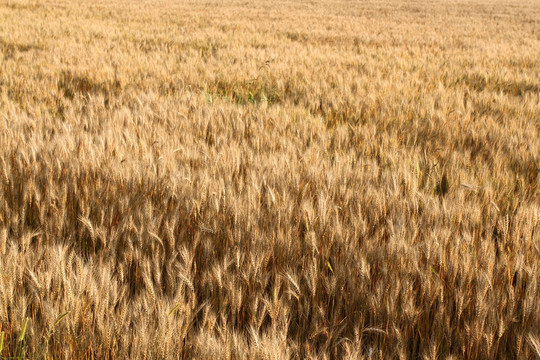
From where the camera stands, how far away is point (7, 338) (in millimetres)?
981

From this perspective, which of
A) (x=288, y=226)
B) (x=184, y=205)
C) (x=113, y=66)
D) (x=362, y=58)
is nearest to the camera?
(x=288, y=226)

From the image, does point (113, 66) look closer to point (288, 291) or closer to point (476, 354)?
point (288, 291)

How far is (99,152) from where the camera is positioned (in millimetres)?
2049

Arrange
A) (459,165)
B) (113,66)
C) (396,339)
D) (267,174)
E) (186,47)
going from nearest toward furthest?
(396,339) → (267,174) → (459,165) → (113,66) → (186,47)

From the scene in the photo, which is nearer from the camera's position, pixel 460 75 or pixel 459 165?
pixel 459 165

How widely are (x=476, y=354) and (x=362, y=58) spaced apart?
6.23 m

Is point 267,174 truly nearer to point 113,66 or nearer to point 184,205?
point 184,205

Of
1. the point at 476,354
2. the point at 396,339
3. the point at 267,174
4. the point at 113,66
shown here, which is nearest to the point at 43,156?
the point at 267,174

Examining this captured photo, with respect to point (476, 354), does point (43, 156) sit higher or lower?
higher

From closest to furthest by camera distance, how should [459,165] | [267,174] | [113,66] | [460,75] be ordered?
1. [267,174]
2. [459,165]
3. [113,66]
4. [460,75]

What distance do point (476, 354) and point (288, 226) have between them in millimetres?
669

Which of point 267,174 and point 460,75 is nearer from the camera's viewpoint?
point 267,174

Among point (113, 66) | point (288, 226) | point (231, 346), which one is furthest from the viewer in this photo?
point (113, 66)

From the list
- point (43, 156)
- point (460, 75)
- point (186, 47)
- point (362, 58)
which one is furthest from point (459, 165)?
point (186, 47)
